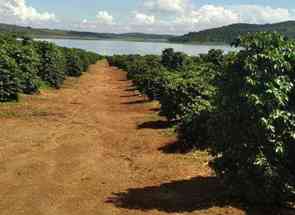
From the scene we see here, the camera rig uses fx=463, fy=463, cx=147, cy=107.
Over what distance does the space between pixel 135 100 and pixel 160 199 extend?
29.6 m

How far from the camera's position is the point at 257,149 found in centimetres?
1288

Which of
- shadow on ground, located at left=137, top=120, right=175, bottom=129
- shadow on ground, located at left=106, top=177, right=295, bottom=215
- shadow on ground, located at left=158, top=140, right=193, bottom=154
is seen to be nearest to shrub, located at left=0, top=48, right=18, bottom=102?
shadow on ground, located at left=137, top=120, right=175, bottom=129

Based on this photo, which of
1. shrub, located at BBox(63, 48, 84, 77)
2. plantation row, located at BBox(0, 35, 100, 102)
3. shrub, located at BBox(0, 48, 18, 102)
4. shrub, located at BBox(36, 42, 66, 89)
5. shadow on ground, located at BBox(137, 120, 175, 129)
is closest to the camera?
shadow on ground, located at BBox(137, 120, 175, 129)

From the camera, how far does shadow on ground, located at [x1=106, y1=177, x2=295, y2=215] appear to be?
13297 millimetres

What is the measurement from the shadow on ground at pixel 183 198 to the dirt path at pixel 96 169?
30 mm

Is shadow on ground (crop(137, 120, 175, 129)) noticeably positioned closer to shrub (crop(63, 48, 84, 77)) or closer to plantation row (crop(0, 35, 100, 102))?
plantation row (crop(0, 35, 100, 102))

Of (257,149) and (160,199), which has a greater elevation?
(257,149)

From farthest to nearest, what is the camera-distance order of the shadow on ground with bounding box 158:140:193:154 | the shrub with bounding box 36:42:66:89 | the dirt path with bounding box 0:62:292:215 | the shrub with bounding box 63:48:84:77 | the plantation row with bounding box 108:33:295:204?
the shrub with bounding box 63:48:84:77
the shrub with bounding box 36:42:66:89
the shadow on ground with bounding box 158:140:193:154
the dirt path with bounding box 0:62:292:215
the plantation row with bounding box 108:33:295:204

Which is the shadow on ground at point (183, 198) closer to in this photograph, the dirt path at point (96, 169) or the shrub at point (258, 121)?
the dirt path at point (96, 169)

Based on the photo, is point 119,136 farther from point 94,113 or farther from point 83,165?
point 94,113

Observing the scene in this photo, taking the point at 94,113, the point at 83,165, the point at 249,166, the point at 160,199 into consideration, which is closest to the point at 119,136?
the point at 83,165

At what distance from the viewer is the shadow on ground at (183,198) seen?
43.6 ft

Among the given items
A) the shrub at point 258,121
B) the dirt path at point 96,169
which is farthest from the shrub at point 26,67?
the shrub at point 258,121

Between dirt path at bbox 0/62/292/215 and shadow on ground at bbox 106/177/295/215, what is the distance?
0.03 metres
